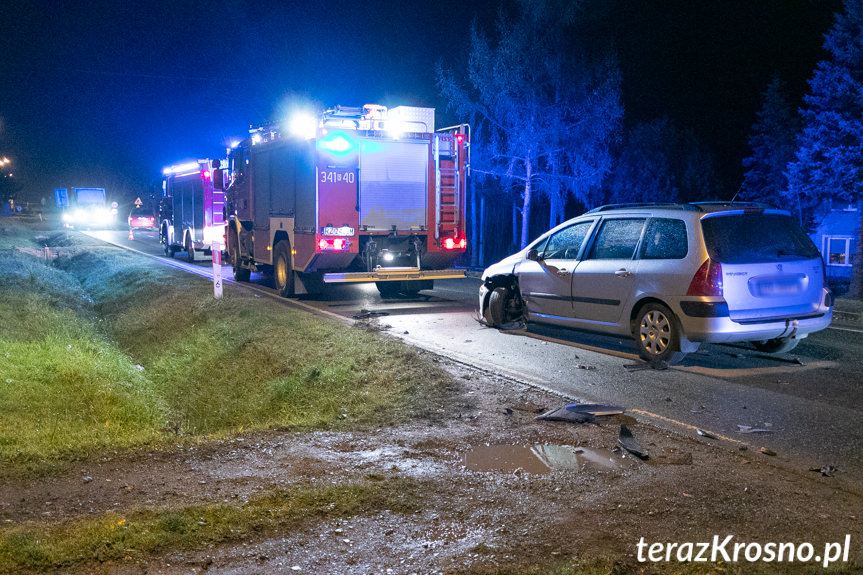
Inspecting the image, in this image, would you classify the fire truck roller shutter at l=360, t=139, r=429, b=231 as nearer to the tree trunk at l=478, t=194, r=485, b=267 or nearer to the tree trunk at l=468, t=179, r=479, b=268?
the tree trunk at l=468, t=179, r=479, b=268

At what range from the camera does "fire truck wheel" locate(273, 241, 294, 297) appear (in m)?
16.2

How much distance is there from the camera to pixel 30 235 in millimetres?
47031

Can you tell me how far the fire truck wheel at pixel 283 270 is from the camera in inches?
637

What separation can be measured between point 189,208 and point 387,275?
1516 centimetres

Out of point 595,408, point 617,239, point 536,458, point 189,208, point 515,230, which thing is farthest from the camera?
point 515,230

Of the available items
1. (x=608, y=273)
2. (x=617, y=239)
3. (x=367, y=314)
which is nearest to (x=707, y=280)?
(x=608, y=273)

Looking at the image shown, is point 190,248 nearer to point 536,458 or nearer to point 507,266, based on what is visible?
point 507,266

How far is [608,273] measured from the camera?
9.28 m

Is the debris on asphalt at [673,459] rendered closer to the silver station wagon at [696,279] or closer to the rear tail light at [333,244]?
the silver station wagon at [696,279]

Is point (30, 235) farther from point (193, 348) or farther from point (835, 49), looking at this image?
point (835, 49)

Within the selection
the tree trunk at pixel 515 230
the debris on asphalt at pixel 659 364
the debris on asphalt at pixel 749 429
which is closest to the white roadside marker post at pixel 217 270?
the debris on asphalt at pixel 659 364

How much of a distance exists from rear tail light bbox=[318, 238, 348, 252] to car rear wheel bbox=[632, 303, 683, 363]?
6.99m

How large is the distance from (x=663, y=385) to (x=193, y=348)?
7821mm

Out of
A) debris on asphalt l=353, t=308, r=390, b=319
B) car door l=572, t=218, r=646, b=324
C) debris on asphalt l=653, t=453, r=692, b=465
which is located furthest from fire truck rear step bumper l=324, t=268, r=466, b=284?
debris on asphalt l=653, t=453, r=692, b=465
